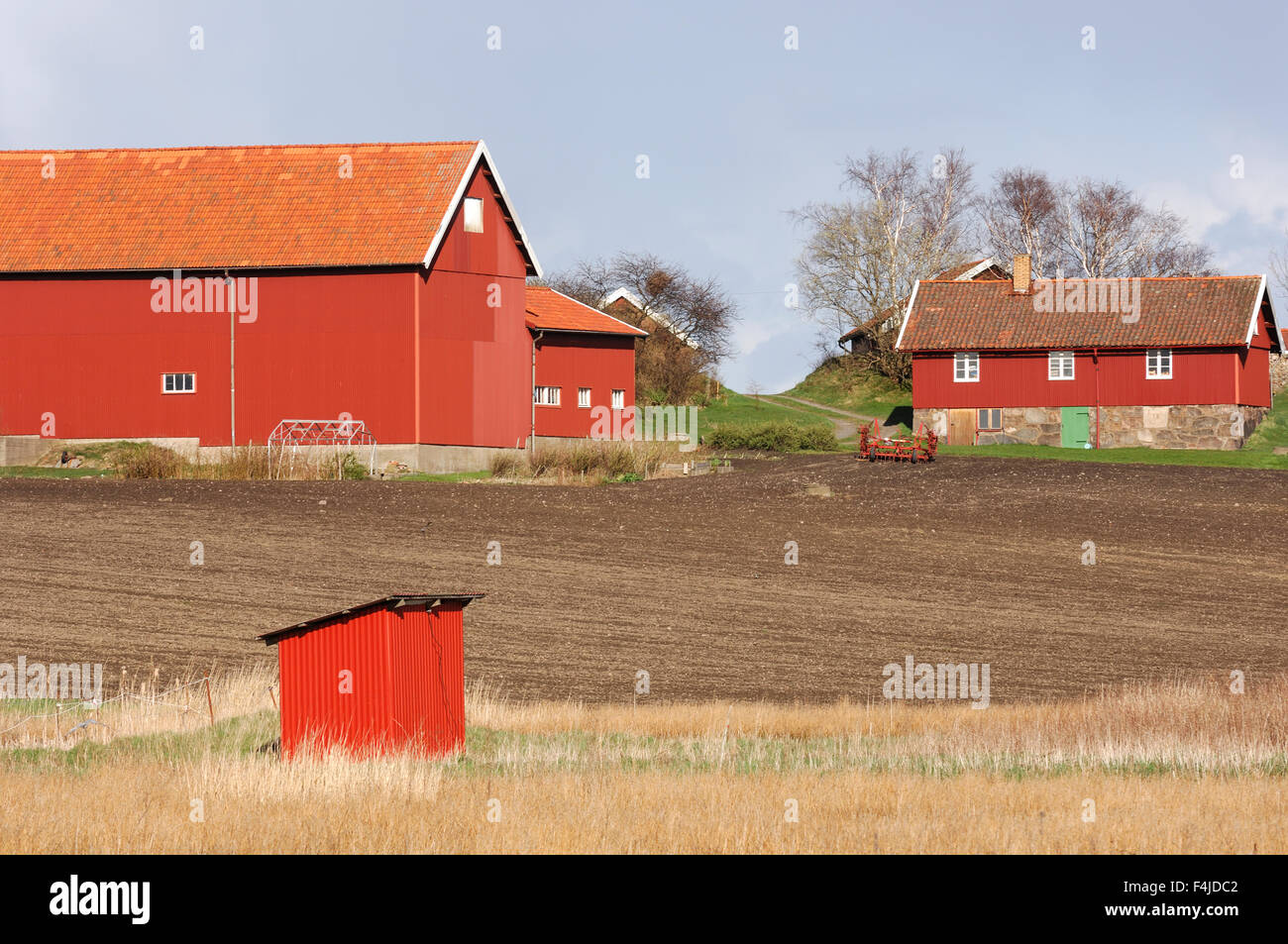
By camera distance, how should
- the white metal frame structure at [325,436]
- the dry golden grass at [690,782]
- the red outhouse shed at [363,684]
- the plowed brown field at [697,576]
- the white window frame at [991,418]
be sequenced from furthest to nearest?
the white window frame at [991,418]
the white metal frame structure at [325,436]
the plowed brown field at [697,576]
the red outhouse shed at [363,684]
the dry golden grass at [690,782]

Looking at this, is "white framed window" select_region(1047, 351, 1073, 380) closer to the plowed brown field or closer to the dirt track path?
the dirt track path

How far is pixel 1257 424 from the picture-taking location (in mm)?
51781

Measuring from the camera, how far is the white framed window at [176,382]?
3834 cm

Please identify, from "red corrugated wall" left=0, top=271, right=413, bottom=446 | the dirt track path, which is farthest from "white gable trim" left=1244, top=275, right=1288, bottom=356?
"red corrugated wall" left=0, top=271, right=413, bottom=446

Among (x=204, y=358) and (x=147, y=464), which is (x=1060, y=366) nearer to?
(x=204, y=358)

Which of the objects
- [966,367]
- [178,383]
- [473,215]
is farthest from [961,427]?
[178,383]

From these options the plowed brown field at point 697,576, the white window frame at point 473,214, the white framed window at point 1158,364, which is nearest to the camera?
the plowed brown field at point 697,576

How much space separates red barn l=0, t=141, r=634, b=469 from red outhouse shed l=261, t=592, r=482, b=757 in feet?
79.0

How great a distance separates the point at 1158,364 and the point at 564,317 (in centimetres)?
1937

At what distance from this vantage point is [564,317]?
156 feet

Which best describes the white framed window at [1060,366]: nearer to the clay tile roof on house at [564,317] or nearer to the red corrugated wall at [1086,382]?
the red corrugated wall at [1086,382]
